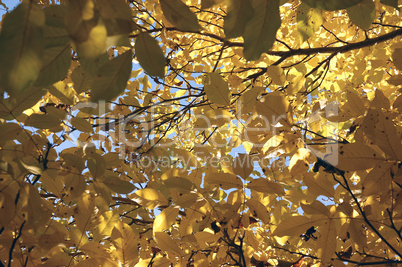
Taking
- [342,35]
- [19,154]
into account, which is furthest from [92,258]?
[342,35]

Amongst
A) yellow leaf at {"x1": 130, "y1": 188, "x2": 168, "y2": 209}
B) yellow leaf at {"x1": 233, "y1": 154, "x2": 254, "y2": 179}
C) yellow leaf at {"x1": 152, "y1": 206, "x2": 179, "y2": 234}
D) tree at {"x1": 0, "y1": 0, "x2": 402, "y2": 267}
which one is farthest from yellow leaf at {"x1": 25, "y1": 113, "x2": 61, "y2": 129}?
yellow leaf at {"x1": 233, "y1": 154, "x2": 254, "y2": 179}

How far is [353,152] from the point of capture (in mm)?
925

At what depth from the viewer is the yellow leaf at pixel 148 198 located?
1266 mm

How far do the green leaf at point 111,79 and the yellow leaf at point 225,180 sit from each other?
2.31 feet

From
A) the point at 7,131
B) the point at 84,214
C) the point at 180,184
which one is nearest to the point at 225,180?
the point at 180,184

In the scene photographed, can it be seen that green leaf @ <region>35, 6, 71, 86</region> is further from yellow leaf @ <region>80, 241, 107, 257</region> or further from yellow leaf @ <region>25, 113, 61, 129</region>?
yellow leaf @ <region>80, 241, 107, 257</region>

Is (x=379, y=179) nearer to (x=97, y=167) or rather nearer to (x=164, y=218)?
(x=164, y=218)

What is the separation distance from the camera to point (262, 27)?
1.91 ft

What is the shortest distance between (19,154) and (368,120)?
1.35 m

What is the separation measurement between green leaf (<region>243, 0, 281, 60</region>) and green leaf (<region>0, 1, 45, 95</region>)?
1.25ft

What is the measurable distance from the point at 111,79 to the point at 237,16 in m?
0.28

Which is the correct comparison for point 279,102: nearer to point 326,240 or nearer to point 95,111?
point 326,240

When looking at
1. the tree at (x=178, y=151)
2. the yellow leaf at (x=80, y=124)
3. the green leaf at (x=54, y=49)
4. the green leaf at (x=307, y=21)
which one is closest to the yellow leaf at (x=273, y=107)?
the tree at (x=178, y=151)

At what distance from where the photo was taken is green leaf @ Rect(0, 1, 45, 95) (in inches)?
16.7
